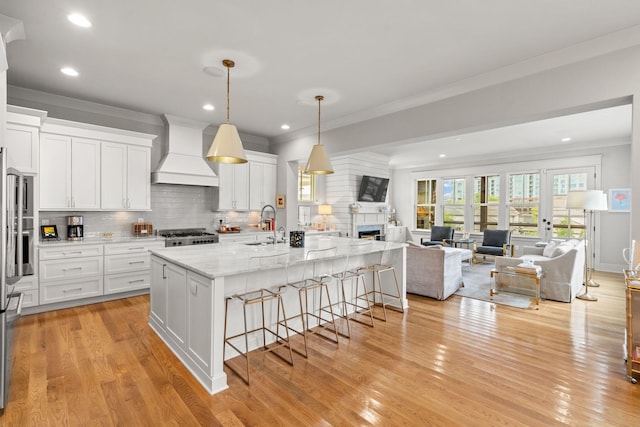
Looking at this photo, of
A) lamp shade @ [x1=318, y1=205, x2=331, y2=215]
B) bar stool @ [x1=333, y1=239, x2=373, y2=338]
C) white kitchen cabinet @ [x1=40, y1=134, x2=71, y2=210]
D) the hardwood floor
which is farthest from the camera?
lamp shade @ [x1=318, y1=205, x2=331, y2=215]

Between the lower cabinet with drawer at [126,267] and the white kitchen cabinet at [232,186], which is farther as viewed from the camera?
the white kitchen cabinet at [232,186]

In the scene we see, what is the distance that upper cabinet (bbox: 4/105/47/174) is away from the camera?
A: 3.58 meters

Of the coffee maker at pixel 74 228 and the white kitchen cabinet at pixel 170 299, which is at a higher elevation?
the coffee maker at pixel 74 228

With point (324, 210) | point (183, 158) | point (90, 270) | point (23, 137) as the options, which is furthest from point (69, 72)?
point (324, 210)

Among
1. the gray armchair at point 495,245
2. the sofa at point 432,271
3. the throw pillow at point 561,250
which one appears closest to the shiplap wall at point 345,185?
the sofa at point 432,271

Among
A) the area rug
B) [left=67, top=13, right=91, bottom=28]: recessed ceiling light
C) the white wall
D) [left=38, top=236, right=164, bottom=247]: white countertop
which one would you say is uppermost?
[left=67, top=13, right=91, bottom=28]: recessed ceiling light

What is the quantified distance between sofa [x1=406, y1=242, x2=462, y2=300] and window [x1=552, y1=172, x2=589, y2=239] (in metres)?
4.26

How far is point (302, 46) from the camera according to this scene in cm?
300

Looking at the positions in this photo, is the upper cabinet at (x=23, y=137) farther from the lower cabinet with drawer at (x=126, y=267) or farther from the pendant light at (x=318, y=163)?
the pendant light at (x=318, y=163)

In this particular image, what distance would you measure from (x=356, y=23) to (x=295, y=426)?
299 cm

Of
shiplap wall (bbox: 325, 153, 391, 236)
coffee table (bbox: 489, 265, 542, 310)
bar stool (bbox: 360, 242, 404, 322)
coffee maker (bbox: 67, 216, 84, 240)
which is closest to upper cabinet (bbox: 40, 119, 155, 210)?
coffee maker (bbox: 67, 216, 84, 240)

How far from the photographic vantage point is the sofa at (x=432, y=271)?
4.55 meters

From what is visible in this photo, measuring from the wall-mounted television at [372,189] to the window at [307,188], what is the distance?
1.14m

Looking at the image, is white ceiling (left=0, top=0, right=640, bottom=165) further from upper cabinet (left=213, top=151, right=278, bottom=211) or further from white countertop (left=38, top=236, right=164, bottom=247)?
white countertop (left=38, top=236, right=164, bottom=247)
